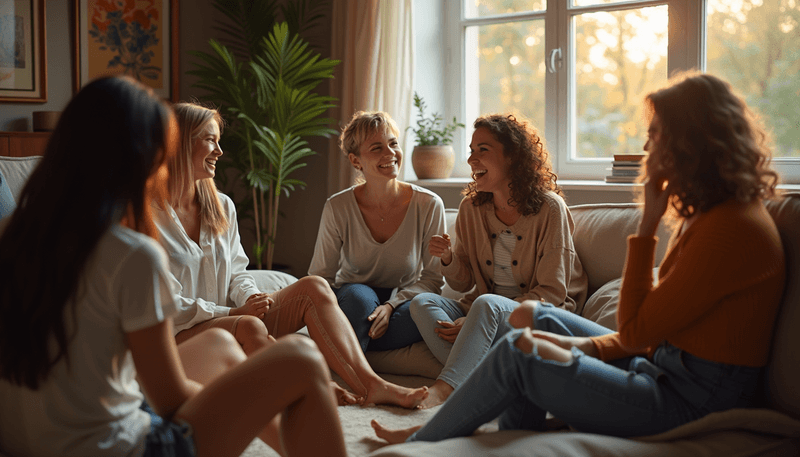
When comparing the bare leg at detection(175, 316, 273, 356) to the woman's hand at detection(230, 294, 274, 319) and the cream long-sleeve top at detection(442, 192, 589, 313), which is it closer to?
the woman's hand at detection(230, 294, 274, 319)

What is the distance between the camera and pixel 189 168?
2.18 metres

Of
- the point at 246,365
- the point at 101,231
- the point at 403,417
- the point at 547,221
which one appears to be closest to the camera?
the point at 101,231

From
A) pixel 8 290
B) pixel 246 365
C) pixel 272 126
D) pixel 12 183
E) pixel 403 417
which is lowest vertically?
pixel 403 417

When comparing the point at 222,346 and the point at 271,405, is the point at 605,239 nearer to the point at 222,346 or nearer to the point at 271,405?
the point at 222,346

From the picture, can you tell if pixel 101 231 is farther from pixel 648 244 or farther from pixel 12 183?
pixel 12 183

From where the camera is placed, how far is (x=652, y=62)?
3.21 m

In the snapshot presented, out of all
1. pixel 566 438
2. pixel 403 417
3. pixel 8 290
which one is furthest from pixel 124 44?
pixel 566 438

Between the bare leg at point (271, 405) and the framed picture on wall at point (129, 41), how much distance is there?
3.17m

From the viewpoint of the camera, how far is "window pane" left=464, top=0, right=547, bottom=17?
11.6 ft

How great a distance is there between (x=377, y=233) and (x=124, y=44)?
2.29 m

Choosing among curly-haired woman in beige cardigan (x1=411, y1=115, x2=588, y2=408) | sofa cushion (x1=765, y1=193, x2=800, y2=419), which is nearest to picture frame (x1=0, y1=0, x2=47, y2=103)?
curly-haired woman in beige cardigan (x1=411, y1=115, x2=588, y2=408)

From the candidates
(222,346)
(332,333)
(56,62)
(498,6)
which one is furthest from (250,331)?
(56,62)

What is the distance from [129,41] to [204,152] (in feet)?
7.12

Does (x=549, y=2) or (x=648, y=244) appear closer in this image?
(x=648, y=244)
